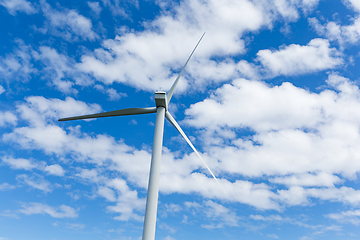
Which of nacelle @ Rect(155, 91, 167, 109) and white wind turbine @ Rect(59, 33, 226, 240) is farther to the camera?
nacelle @ Rect(155, 91, 167, 109)

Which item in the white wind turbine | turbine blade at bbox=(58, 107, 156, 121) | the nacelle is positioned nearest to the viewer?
the white wind turbine

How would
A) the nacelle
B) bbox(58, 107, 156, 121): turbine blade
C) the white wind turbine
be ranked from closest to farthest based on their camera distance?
the white wind turbine
the nacelle
bbox(58, 107, 156, 121): turbine blade

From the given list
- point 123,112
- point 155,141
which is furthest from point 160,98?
point 123,112

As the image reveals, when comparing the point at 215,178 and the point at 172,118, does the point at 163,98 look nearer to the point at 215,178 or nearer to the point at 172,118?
the point at 172,118

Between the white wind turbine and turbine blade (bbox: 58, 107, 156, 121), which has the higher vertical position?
turbine blade (bbox: 58, 107, 156, 121)

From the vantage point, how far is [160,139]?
1369 inches

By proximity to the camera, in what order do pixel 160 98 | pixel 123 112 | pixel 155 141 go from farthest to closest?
1. pixel 123 112
2. pixel 160 98
3. pixel 155 141

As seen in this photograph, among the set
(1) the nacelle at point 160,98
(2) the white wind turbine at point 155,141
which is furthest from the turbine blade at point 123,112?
(1) the nacelle at point 160,98

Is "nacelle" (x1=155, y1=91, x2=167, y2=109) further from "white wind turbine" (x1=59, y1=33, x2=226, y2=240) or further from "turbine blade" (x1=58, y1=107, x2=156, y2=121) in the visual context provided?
"turbine blade" (x1=58, y1=107, x2=156, y2=121)

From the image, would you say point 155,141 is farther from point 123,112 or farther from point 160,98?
point 123,112

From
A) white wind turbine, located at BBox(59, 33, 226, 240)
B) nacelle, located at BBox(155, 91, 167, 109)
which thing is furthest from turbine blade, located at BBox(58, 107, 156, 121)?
nacelle, located at BBox(155, 91, 167, 109)

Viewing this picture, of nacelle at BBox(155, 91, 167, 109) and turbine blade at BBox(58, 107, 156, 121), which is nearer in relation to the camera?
nacelle at BBox(155, 91, 167, 109)

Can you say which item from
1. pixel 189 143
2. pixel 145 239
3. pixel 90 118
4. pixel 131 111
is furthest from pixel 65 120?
pixel 145 239

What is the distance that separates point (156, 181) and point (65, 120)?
19.2m
